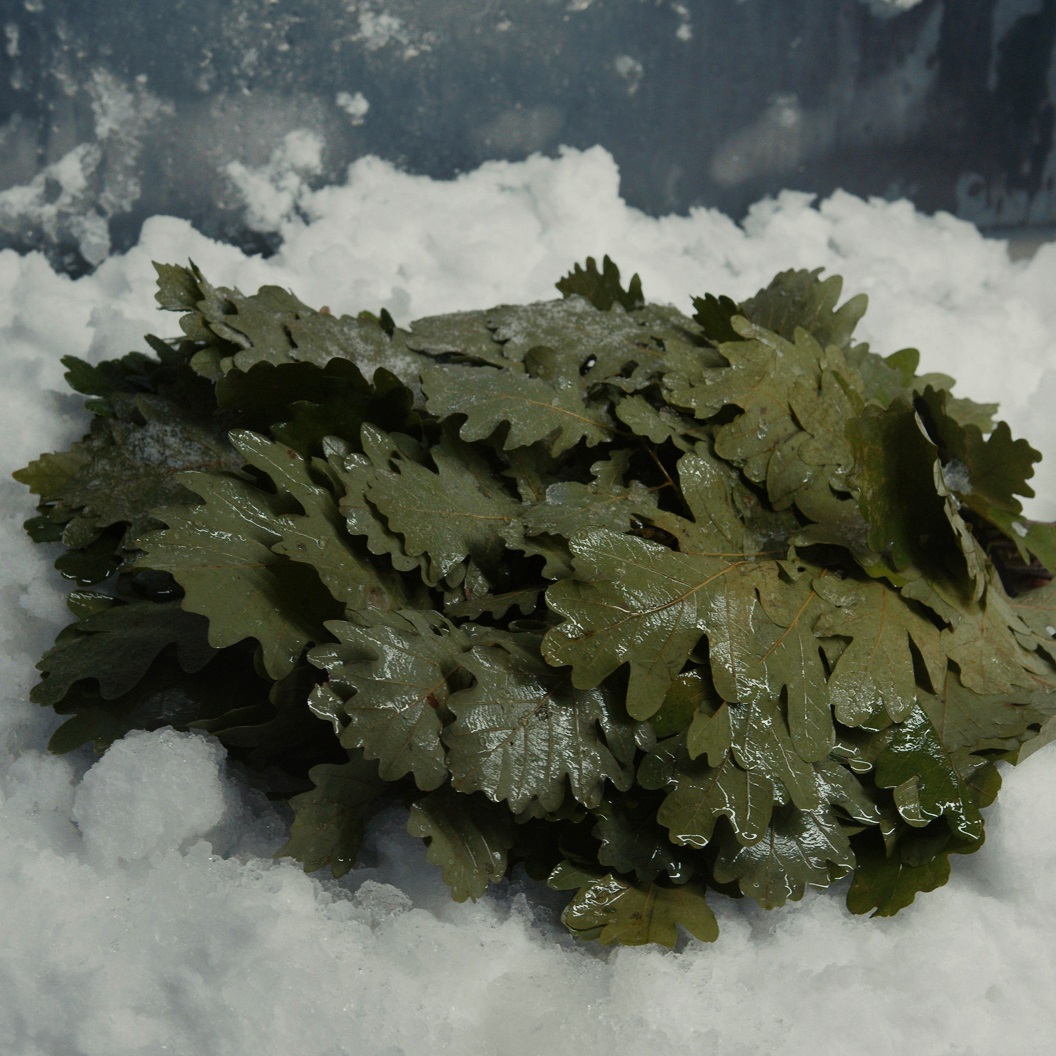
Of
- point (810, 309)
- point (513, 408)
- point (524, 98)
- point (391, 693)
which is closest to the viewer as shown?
point (391, 693)

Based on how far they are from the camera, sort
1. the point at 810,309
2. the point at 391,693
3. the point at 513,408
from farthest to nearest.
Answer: the point at 810,309
the point at 513,408
the point at 391,693

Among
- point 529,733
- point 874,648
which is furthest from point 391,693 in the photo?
point 874,648

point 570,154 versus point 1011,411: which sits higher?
point 570,154

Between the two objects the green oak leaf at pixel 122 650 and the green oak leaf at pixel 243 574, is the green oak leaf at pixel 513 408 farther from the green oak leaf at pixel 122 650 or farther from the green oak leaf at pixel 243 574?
the green oak leaf at pixel 122 650

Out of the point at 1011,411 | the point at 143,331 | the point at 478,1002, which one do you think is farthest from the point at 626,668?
the point at 1011,411

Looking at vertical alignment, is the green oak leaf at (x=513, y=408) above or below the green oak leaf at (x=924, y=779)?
above

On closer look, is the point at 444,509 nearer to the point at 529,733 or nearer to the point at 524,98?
the point at 529,733

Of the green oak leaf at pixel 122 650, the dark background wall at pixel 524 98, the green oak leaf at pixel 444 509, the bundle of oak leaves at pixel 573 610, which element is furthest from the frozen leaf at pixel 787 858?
the dark background wall at pixel 524 98

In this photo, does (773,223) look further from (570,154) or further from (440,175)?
(440,175)
